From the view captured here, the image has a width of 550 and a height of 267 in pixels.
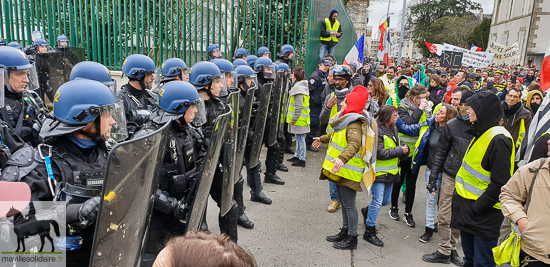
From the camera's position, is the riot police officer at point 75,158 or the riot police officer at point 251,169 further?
the riot police officer at point 251,169

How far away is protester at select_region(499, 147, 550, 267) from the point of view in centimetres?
258

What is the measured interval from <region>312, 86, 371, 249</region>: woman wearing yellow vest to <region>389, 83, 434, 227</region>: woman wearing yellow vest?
123cm

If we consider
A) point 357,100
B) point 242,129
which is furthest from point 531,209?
point 242,129

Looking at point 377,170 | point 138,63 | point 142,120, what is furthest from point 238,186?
point 138,63

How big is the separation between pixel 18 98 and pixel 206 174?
2844mm

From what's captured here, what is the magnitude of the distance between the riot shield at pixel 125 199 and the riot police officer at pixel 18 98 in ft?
9.26

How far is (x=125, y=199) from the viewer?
5.73 feet

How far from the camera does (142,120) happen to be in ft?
14.5

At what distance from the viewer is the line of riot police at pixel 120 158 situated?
5.81 ft

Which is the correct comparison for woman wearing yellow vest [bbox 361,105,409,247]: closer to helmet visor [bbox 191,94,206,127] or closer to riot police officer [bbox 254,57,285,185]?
riot police officer [bbox 254,57,285,185]

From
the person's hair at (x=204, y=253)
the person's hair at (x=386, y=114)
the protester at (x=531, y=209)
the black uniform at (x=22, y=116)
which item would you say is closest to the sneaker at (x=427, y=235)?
the person's hair at (x=386, y=114)

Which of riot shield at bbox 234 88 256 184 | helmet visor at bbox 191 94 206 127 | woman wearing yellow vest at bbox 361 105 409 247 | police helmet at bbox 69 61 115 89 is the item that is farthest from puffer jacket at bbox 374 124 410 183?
police helmet at bbox 69 61 115 89

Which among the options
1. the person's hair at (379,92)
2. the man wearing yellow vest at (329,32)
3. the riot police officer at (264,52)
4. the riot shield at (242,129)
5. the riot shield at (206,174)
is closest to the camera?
the riot shield at (206,174)

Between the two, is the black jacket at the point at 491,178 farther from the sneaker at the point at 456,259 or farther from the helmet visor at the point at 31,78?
the helmet visor at the point at 31,78
